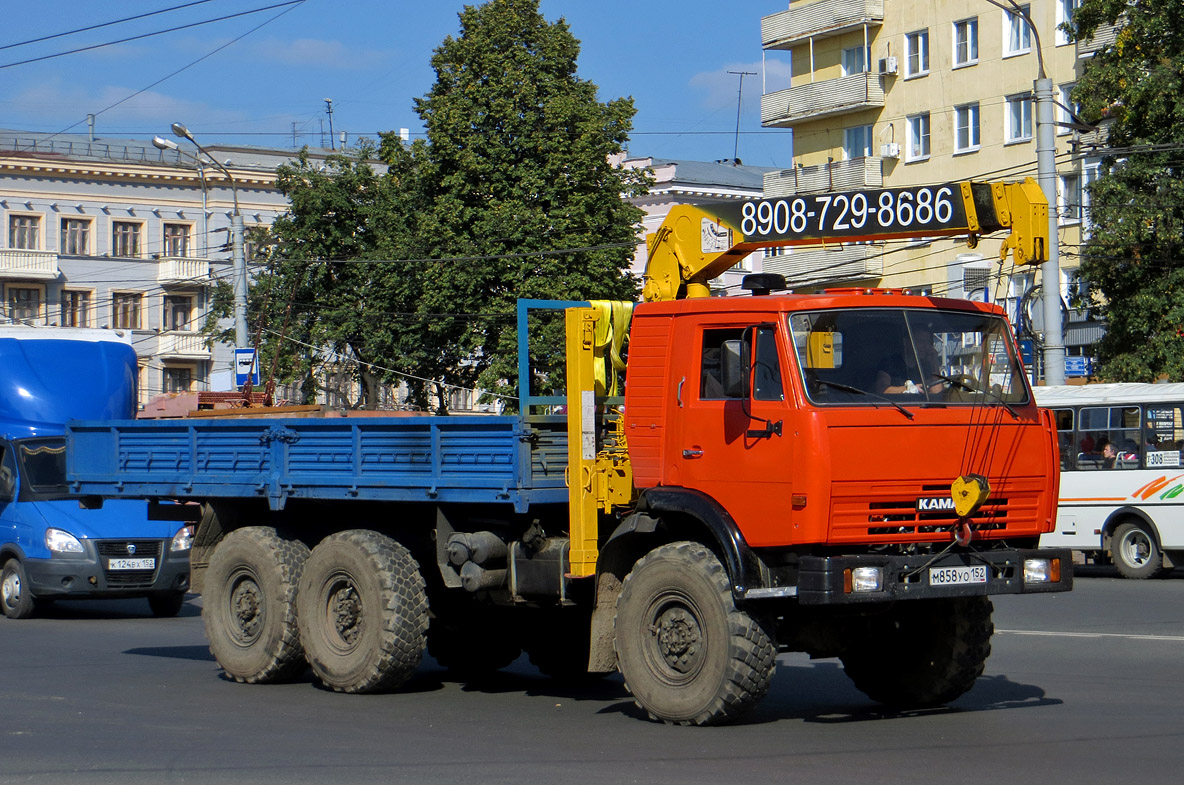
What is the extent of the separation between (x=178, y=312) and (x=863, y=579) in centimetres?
6499

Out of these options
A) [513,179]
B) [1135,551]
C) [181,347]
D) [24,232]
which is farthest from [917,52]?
[24,232]

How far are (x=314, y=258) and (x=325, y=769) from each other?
44558mm

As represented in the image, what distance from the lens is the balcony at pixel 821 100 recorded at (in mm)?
50031

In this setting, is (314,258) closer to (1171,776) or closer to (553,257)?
(553,257)

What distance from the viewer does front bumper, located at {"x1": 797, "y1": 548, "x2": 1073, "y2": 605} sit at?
8.70m

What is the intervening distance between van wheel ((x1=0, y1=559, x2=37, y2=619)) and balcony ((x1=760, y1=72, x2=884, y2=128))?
3693 centimetres

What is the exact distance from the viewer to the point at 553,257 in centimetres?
4131

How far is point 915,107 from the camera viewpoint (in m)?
49.4

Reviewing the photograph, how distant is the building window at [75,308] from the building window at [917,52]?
1466 inches

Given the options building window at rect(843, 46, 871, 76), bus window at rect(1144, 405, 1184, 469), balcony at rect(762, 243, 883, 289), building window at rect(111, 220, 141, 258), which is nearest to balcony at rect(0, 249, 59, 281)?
building window at rect(111, 220, 141, 258)

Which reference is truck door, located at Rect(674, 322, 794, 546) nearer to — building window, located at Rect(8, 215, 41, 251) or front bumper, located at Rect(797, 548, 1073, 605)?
front bumper, located at Rect(797, 548, 1073, 605)

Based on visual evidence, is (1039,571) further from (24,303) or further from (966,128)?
(24,303)

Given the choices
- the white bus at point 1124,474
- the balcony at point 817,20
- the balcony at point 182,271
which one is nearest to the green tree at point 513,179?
the balcony at point 817,20

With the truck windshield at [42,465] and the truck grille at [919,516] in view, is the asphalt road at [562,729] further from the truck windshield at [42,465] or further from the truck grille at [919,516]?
the truck windshield at [42,465]
